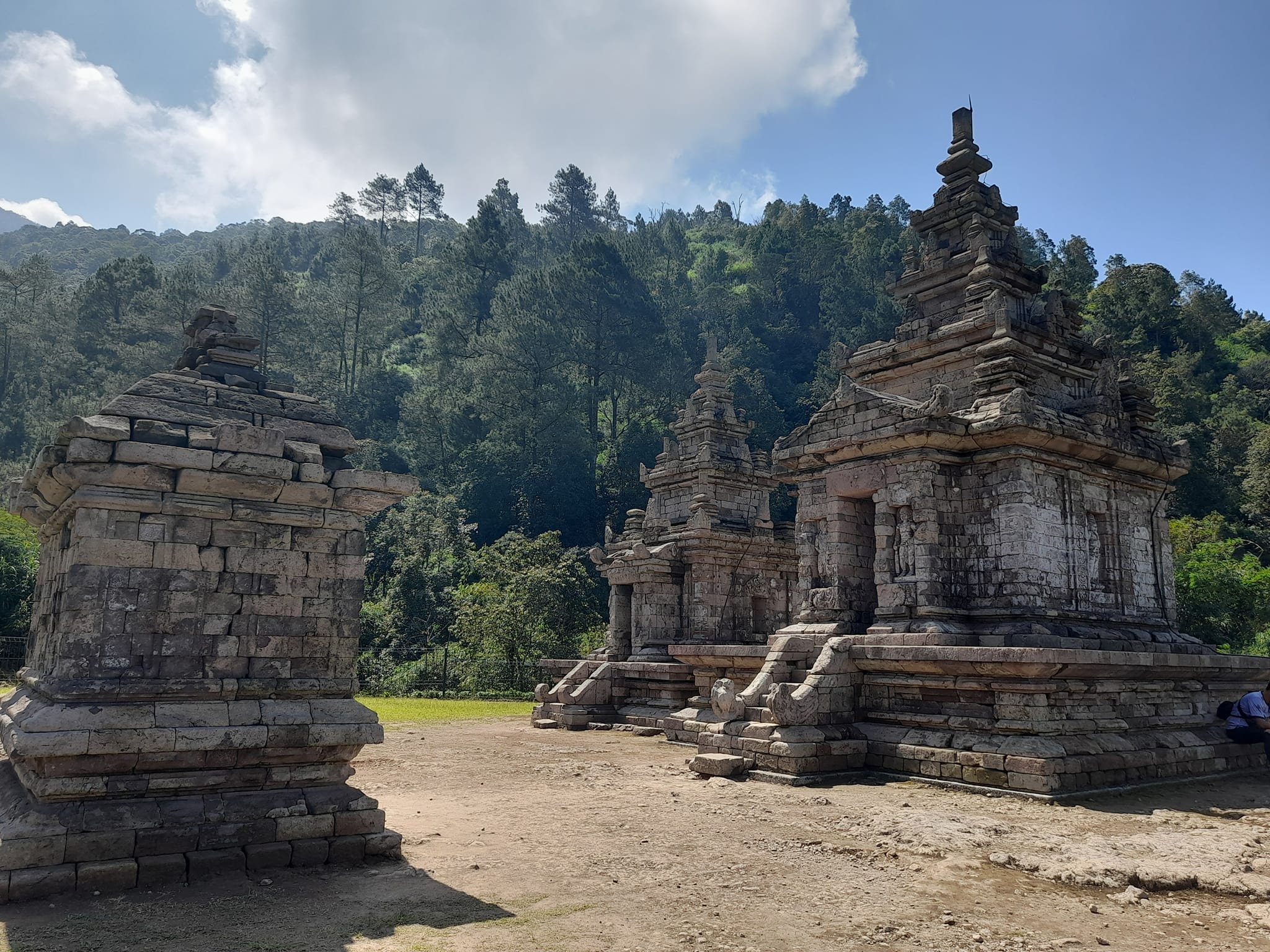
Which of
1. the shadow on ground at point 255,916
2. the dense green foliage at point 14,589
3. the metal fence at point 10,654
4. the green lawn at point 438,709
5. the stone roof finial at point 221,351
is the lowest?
the green lawn at point 438,709

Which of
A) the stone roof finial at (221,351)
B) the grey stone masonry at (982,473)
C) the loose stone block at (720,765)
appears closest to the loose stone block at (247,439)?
the stone roof finial at (221,351)

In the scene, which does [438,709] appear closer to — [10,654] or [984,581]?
[10,654]

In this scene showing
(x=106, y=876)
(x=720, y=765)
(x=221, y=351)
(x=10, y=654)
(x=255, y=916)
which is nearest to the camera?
(x=255, y=916)

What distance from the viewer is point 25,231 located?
182 metres

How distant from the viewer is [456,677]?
30062 mm

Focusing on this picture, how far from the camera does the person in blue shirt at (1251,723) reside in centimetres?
1231

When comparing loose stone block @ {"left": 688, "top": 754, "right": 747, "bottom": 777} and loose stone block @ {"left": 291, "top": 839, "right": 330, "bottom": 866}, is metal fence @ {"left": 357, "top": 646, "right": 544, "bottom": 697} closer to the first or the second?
loose stone block @ {"left": 688, "top": 754, "right": 747, "bottom": 777}

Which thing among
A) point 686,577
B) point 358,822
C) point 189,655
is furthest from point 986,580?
point 189,655

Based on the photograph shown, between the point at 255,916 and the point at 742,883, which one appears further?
the point at 742,883

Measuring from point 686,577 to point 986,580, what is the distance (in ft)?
30.5

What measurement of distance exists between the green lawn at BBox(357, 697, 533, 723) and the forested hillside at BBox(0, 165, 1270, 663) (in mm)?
4495

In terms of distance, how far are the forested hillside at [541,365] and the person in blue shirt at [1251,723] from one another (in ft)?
57.2

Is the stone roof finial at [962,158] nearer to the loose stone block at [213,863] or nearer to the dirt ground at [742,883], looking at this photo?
the dirt ground at [742,883]

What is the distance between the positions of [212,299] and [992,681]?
55.0 m
